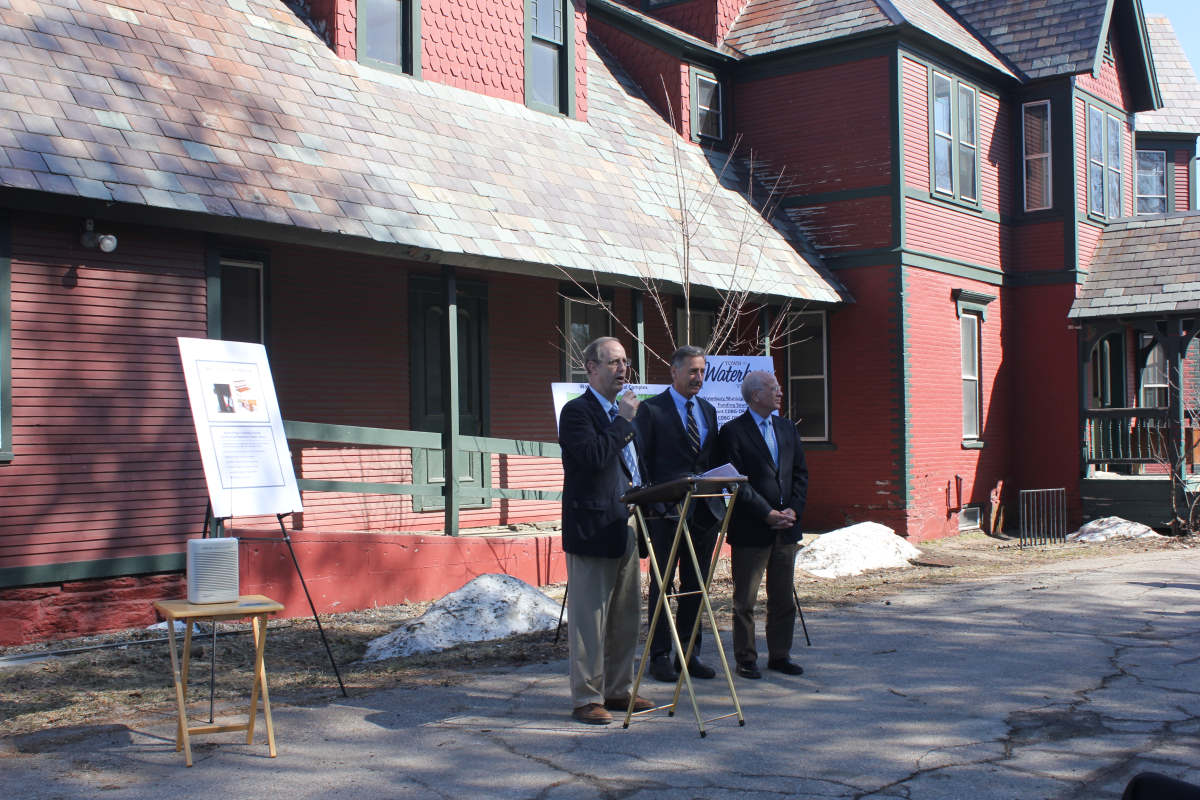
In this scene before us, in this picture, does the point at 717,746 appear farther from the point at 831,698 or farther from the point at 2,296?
the point at 2,296

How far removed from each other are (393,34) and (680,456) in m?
8.36

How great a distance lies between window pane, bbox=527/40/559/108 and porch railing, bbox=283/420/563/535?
16.7 feet

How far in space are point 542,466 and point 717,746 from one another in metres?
9.37

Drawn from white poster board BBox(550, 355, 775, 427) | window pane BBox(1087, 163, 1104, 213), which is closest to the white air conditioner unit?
white poster board BBox(550, 355, 775, 427)

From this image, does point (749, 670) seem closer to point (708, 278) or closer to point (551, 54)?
point (708, 278)

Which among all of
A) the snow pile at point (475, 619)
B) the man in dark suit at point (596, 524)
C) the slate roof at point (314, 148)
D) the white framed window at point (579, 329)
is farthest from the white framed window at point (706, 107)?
the man in dark suit at point (596, 524)

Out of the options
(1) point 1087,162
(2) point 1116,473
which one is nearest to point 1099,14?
(1) point 1087,162

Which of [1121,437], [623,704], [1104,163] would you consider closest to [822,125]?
[1104,163]

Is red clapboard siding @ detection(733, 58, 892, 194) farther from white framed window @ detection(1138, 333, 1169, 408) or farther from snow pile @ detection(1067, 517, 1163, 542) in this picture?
white framed window @ detection(1138, 333, 1169, 408)

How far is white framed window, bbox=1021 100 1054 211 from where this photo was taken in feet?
63.2

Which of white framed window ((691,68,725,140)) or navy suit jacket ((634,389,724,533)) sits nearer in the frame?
navy suit jacket ((634,389,724,533))

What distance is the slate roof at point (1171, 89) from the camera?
2683 centimetres

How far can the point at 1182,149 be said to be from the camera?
27281 mm

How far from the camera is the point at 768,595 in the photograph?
760 centimetres
